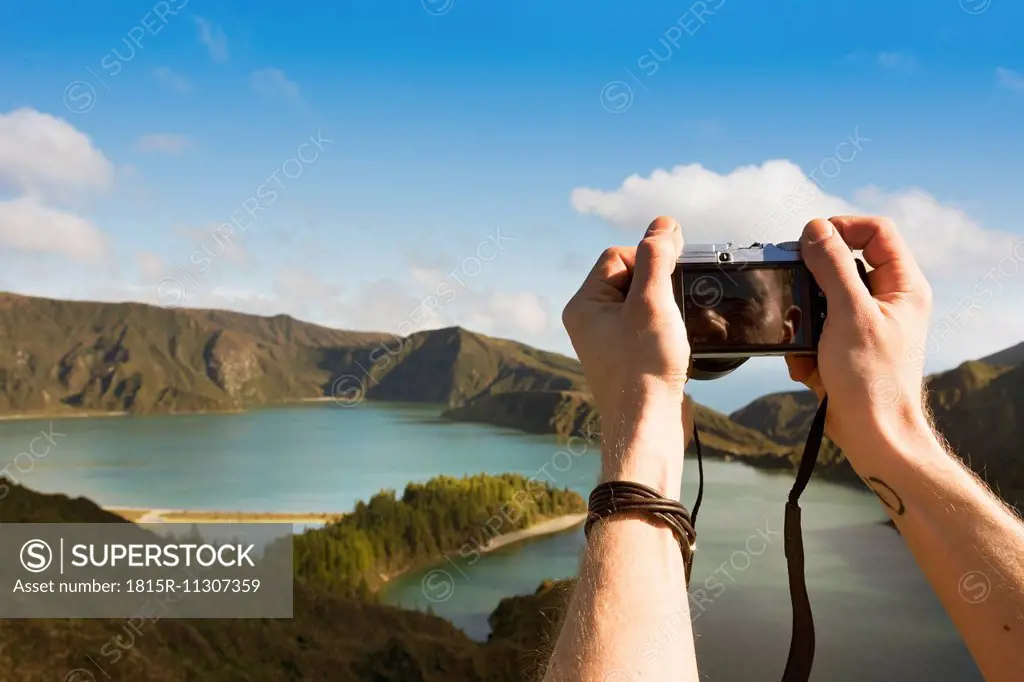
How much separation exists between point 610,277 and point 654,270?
0.38 ft

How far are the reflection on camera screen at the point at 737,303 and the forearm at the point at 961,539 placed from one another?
37cm

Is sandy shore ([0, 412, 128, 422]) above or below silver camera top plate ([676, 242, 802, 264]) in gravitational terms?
above

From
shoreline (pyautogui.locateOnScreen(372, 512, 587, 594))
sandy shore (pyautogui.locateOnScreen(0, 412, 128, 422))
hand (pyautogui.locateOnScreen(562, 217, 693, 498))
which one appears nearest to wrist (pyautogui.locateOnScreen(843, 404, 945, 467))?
hand (pyautogui.locateOnScreen(562, 217, 693, 498))

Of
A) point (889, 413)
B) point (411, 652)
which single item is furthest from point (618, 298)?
point (411, 652)

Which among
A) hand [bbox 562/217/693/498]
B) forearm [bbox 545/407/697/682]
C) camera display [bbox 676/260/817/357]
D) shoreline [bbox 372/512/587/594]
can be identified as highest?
shoreline [bbox 372/512/587/594]

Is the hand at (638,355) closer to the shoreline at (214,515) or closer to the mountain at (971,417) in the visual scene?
the mountain at (971,417)

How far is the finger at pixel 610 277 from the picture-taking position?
3.98ft

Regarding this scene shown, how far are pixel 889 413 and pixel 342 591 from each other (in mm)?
13997

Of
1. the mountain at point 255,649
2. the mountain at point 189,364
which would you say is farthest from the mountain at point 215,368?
the mountain at point 255,649

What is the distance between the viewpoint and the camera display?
1.35 metres

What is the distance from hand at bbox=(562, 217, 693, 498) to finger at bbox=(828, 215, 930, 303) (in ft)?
1.03

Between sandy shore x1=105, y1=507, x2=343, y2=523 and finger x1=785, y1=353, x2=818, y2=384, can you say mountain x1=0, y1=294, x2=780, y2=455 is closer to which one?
sandy shore x1=105, y1=507, x2=343, y2=523

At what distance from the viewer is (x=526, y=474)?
20.9 metres

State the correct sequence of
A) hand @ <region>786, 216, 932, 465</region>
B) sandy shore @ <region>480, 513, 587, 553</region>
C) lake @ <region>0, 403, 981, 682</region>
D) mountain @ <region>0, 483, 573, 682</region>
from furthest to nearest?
sandy shore @ <region>480, 513, 587, 553</region>, lake @ <region>0, 403, 981, 682</region>, mountain @ <region>0, 483, 573, 682</region>, hand @ <region>786, 216, 932, 465</region>
